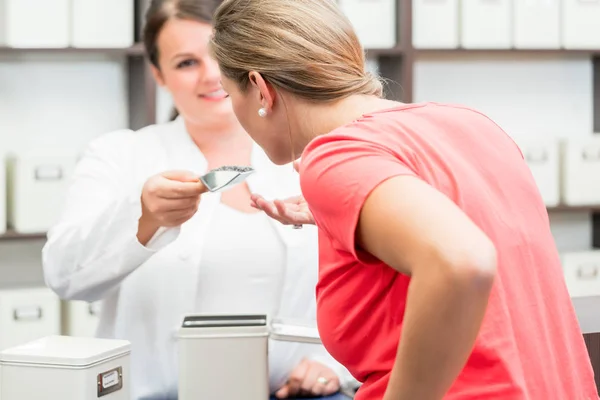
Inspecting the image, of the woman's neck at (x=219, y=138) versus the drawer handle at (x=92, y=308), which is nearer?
the woman's neck at (x=219, y=138)

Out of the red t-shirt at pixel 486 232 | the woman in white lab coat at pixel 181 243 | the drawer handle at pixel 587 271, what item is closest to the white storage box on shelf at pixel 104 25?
the woman in white lab coat at pixel 181 243

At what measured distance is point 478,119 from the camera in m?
→ 1.03

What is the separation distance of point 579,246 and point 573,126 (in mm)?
521

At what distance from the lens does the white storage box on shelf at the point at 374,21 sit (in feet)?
9.94

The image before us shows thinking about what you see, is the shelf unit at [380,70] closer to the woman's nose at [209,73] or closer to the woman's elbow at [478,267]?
the woman's nose at [209,73]

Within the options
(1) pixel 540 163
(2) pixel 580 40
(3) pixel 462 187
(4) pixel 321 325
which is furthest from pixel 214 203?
(2) pixel 580 40

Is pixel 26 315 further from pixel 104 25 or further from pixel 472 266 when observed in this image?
pixel 472 266

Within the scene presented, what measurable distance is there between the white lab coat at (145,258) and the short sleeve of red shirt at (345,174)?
0.85 metres

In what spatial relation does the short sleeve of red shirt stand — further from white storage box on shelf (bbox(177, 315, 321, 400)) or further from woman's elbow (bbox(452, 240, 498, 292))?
white storage box on shelf (bbox(177, 315, 321, 400))

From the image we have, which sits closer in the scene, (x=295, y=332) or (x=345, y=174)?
(x=345, y=174)

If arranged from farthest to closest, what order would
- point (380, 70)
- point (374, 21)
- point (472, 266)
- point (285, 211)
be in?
1. point (380, 70)
2. point (374, 21)
3. point (285, 211)
4. point (472, 266)

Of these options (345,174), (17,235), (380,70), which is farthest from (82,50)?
(345,174)

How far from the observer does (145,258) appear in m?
1.72

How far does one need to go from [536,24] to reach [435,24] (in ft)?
1.30
